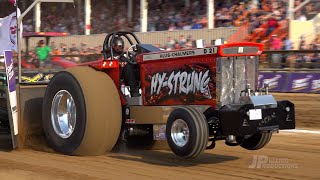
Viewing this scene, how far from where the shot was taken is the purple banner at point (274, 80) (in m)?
13.9

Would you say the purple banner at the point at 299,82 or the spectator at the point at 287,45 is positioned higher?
the spectator at the point at 287,45

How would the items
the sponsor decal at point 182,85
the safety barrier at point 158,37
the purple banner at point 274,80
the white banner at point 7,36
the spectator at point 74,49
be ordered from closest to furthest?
the sponsor decal at point 182,85
the white banner at point 7,36
the purple banner at point 274,80
the safety barrier at point 158,37
the spectator at point 74,49

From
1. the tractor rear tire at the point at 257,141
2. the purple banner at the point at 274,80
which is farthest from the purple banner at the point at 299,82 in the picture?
the tractor rear tire at the point at 257,141

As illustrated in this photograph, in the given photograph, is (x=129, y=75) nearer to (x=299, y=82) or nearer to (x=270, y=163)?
(x=270, y=163)

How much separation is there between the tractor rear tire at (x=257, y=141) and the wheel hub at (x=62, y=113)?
7.27 feet

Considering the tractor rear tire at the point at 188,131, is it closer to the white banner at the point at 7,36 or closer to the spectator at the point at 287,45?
the white banner at the point at 7,36

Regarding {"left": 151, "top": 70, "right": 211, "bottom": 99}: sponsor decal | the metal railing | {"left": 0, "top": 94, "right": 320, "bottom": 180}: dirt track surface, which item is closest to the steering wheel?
{"left": 151, "top": 70, "right": 211, "bottom": 99}: sponsor decal

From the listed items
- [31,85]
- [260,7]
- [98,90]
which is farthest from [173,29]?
[98,90]

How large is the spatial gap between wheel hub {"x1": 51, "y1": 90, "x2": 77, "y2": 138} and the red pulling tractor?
0.04 feet

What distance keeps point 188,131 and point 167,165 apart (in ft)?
2.14

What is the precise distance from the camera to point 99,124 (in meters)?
6.02

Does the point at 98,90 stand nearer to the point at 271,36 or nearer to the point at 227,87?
the point at 227,87

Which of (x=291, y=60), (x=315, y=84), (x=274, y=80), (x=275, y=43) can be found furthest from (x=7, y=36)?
Answer: (x=275, y=43)

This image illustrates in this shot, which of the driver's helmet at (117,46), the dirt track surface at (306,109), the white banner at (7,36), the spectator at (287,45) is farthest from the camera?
the spectator at (287,45)
